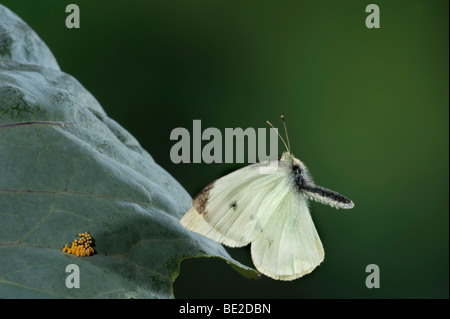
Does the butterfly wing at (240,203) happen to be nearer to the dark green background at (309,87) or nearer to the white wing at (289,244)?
the white wing at (289,244)

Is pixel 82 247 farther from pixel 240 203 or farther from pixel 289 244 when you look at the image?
pixel 289 244

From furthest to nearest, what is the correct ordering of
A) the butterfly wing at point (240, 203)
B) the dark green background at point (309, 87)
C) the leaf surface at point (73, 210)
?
the dark green background at point (309, 87), the butterfly wing at point (240, 203), the leaf surface at point (73, 210)

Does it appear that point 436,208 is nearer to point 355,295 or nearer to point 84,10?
point 355,295

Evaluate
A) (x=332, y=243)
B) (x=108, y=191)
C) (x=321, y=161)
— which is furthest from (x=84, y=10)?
(x=108, y=191)

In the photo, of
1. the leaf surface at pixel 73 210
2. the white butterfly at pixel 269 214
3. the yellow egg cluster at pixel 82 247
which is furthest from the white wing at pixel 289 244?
the yellow egg cluster at pixel 82 247

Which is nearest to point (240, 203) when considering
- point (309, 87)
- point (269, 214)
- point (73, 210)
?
point (269, 214)

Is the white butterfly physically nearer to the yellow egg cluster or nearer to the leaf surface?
the leaf surface
